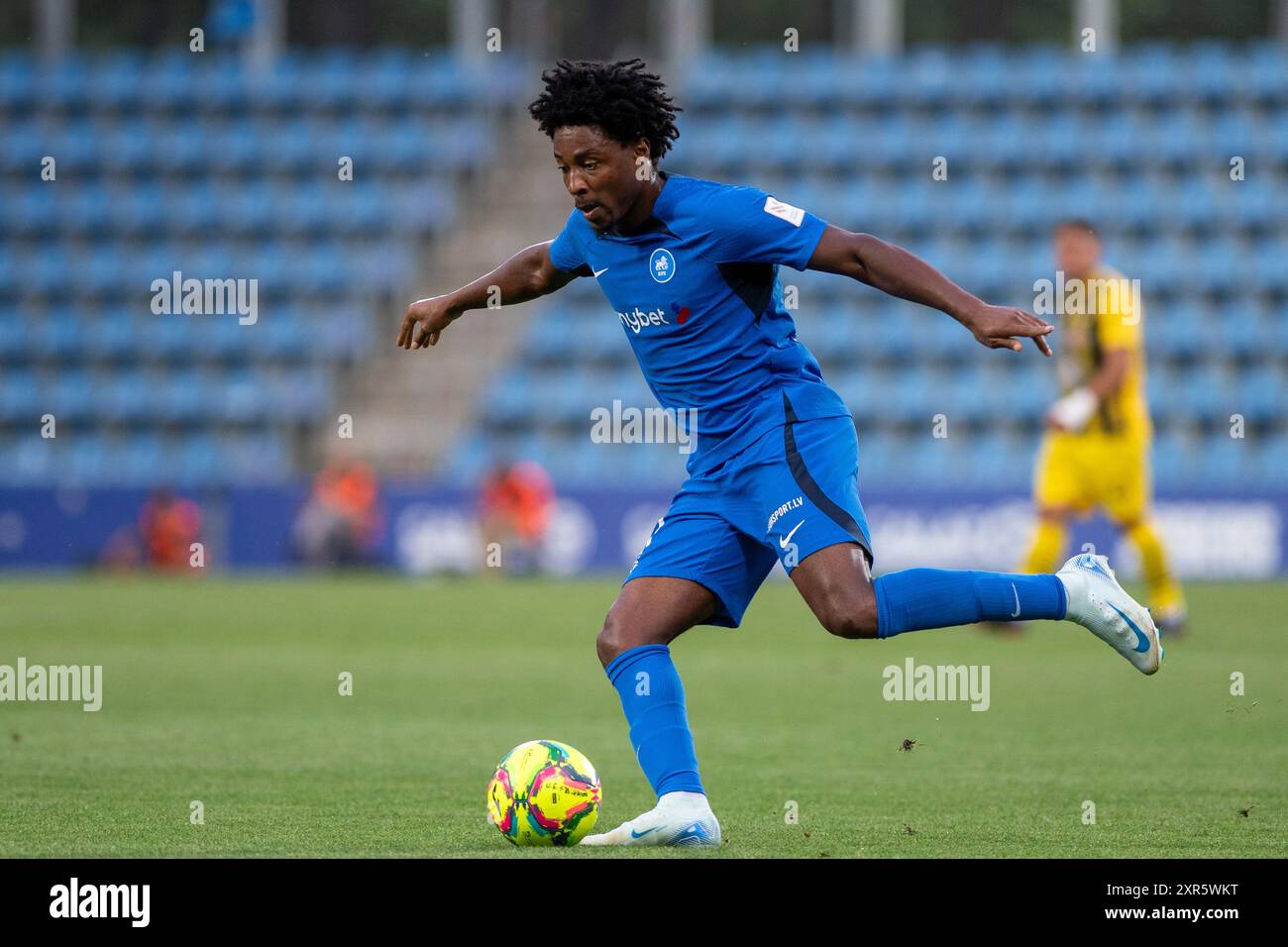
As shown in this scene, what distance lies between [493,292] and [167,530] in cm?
1788

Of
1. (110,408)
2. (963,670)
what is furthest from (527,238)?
(963,670)

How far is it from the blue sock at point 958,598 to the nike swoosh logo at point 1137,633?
199 millimetres

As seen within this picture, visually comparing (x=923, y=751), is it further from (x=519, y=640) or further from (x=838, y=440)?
(x=519, y=640)

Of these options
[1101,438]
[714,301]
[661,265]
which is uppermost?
[661,265]

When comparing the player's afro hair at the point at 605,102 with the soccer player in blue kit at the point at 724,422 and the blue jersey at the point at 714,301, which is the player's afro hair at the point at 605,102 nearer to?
the soccer player in blue kit at the point at 724,422

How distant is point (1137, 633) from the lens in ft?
19.4

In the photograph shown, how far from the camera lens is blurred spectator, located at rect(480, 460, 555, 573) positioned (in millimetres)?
22281

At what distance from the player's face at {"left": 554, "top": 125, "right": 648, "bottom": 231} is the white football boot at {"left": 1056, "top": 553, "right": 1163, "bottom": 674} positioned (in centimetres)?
182

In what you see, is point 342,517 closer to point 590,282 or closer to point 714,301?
point 590,282

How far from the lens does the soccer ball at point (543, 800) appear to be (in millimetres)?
5477

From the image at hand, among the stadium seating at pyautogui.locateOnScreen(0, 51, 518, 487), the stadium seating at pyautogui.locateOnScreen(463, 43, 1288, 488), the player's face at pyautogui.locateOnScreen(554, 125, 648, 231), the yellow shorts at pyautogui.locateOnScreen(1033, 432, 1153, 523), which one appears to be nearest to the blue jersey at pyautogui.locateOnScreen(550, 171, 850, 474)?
the player's face at pyautogui.locateOnScreen(554, 125, 648, 231)

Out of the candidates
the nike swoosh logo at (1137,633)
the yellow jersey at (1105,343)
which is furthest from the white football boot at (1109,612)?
the yellow jersey at (1105,343)

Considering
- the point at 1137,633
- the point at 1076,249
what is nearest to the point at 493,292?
the point at 1137,633

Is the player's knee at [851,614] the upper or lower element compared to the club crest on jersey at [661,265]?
lower
